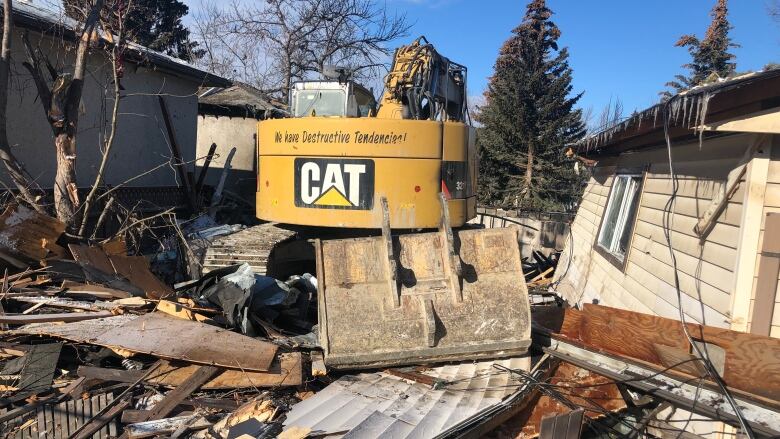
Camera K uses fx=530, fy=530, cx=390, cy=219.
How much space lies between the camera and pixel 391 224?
639cm

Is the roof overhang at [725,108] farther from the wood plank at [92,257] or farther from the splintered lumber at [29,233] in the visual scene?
the splintered lumber at [29,233]

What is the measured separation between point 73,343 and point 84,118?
20.9 ft

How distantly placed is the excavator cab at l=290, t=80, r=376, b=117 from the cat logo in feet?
4.87

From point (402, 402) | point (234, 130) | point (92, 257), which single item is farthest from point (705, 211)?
point (234, 130)

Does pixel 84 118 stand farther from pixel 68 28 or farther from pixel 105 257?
pixel 105 257

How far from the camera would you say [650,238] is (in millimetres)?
5699

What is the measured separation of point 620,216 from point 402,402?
183 inches

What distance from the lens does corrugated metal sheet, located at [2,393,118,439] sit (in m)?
3.79

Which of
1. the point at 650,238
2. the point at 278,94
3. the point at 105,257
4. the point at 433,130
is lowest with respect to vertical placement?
the point at 105,257

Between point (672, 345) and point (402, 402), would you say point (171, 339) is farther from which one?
point (672, 345)

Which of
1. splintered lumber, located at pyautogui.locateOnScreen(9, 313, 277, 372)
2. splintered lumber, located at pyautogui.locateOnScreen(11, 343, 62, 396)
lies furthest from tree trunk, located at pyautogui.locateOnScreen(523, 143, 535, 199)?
splintered lumber, located at pyautogui.locateOnScreen(11, 343, 62, 396)

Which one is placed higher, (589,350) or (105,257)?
(105,257)

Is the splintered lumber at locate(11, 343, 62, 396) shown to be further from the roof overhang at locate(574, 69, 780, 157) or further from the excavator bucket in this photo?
the roof overhang at locate(574, 69, 780, 157)

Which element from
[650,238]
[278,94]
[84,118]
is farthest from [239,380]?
[278,94]
